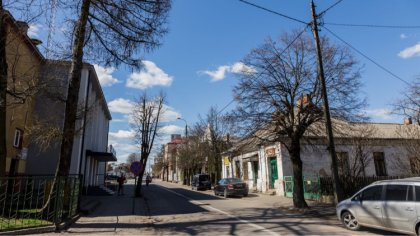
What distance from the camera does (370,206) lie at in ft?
34.1

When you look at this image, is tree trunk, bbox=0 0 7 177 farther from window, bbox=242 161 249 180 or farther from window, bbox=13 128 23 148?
window, bbox=242 161 249 180

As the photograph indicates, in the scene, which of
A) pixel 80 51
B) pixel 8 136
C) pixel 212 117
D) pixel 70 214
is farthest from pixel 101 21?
pixel 212 117

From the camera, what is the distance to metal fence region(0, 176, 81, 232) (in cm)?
1019

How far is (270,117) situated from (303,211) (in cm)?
489

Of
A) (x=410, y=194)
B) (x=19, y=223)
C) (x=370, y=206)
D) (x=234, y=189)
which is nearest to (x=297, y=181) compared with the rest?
(x=370, y=206)

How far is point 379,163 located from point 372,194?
63.3 feet

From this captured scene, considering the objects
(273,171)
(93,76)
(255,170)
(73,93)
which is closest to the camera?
(73,93)

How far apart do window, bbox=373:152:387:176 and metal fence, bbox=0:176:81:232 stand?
78.5 ft

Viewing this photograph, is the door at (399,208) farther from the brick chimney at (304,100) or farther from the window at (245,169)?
the window at (245,169)

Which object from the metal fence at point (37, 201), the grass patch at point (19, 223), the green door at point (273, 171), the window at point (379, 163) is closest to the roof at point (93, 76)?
the metal fence at point (37, 201)

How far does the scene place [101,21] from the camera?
13.1m

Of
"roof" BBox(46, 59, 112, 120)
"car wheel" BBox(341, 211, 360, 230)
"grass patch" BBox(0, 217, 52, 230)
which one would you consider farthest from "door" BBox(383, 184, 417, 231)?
"roof" BBox(46, 59, 112, 120)

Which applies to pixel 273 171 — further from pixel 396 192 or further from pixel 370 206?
pixel 396 192

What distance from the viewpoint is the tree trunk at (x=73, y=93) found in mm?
12938
